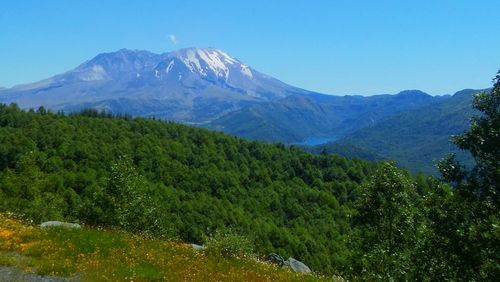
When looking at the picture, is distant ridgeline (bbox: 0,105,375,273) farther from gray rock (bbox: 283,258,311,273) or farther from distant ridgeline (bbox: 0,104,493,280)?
gray rock (bbox: 283,258,311,273)

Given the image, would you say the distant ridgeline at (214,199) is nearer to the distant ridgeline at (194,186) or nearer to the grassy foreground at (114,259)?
the distant ridgeline at (194,186)

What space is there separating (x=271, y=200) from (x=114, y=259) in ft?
481

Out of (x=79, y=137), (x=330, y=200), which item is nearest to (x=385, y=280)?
(x=330, y=200)

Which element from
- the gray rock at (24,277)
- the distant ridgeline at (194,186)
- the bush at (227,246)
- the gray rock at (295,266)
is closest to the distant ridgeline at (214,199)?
the distant ridgeline at (194,186)

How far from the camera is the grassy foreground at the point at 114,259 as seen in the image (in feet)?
65.4

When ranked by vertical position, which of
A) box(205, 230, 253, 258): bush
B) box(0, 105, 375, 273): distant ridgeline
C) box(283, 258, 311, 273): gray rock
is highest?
box(205, 230, 253, 258): bush

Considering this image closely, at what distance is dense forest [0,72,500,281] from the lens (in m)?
18.7

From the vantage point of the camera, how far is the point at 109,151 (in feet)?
544

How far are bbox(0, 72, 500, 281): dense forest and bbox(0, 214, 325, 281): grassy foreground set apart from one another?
3207 millimetres

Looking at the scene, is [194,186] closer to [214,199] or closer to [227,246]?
[214,199]

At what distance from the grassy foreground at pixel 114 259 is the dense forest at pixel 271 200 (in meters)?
3.21

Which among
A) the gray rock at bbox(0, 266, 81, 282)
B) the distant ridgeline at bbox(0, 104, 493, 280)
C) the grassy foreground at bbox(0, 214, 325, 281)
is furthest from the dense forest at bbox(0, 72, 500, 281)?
the gray rock at bbox(0, 266, 81, 282)

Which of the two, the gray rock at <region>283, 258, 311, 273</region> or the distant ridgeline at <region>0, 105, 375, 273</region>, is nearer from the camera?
the gray rock at <region>283, 258, 311, 273</region>

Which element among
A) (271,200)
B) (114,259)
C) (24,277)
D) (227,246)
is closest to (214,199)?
(271,200)
